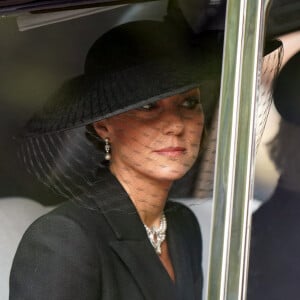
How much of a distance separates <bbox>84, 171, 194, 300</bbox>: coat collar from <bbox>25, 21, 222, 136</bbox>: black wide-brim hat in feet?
0.51

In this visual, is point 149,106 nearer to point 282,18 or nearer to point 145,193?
point 145,193

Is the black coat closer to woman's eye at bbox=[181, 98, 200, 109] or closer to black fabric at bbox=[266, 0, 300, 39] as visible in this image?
woman's eye at bbox=[181, 98, 200, 109]

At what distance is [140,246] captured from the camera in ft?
5.51

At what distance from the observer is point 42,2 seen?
1.65 metres

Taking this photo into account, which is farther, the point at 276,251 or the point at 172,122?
the point at 172,122

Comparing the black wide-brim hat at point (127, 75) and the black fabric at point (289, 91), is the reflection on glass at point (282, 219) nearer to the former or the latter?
the black fabric at point (289, 91)

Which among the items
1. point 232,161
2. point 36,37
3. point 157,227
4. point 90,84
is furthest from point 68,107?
point 232,161

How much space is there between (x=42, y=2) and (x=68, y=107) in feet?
0.76

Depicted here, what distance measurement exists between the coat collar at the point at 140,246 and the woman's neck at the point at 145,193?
0.04ft

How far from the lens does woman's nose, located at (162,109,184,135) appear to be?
166cm

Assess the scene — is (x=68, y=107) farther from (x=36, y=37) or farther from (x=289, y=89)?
(x=289, y=89)

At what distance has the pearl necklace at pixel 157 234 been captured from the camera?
1698 millimetres

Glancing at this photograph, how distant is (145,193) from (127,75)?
0.25m

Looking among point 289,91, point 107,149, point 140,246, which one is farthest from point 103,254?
point 289,91
